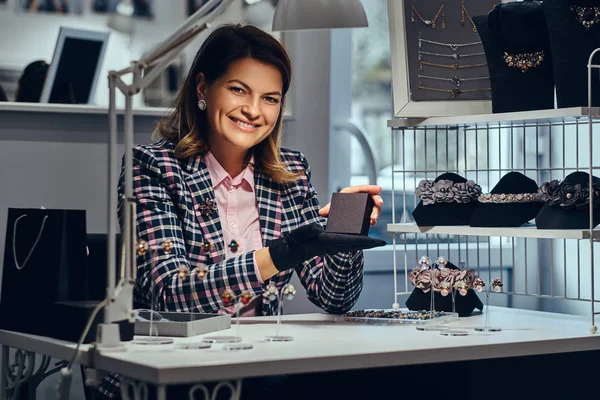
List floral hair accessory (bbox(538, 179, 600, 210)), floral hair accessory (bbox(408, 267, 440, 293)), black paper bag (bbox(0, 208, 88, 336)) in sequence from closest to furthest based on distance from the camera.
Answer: black paper bag (bbox(0, 208, 88, 336))
floral hair accessory (bbox(538, 179, 600, 210))
floral hair accessory (bbox(408, 267, 440, 293))

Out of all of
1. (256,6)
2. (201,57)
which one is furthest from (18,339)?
(256,6)

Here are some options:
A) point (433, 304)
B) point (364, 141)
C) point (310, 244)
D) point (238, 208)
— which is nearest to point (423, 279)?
point (433, 304)

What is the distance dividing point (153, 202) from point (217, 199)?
0.23 m

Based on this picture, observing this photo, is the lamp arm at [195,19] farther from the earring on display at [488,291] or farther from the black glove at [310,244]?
the earring on display at [488,291]

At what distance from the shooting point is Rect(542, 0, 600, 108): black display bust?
2158mm

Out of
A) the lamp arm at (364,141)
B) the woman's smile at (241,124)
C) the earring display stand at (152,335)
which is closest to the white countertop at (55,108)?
the woman's smile at (241,124)

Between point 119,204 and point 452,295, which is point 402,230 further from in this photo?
point 119,204

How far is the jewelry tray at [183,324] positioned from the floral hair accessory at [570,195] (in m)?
0.75

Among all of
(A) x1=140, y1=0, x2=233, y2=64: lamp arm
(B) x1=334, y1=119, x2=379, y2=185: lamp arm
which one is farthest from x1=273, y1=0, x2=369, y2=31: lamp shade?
(B) x1=334, y1=119, x2=379, y2=185: lamp arm

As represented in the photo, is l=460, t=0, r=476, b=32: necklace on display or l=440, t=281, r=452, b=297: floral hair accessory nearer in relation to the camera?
l=440, t=281, r=452, b=297: floral hair accessory

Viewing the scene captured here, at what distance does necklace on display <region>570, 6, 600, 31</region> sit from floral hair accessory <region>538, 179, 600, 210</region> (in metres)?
0.34

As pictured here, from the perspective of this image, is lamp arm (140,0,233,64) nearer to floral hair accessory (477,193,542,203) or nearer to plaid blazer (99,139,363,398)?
plaid blazer (99,139,363,398)

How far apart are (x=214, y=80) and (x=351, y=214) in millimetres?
564

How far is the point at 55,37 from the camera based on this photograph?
9.47 ft
